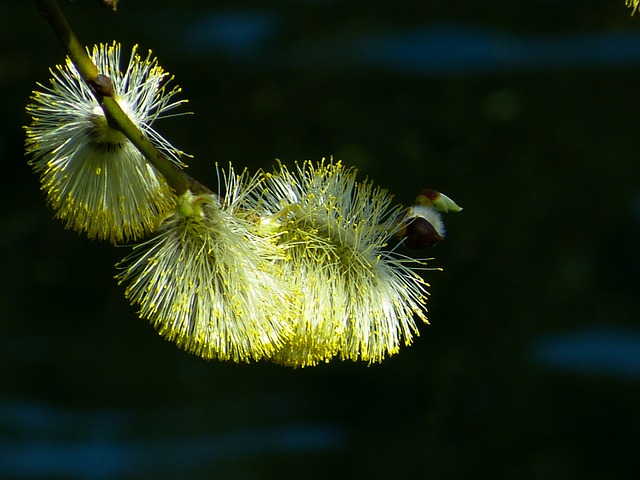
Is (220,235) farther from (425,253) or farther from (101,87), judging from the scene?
(425,253)

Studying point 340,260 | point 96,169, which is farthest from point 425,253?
point 96,169

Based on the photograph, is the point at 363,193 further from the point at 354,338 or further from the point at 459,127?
the point at 459,127

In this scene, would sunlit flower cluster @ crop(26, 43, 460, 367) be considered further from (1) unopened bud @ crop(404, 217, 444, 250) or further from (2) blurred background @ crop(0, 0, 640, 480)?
(2) blurred background @ crop(0, 0, 640, 480)

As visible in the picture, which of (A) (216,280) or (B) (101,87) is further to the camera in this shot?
(A) (216,280)

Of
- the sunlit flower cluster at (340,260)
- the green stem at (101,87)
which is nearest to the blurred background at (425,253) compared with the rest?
the sunlit flower cluster at (340,260)

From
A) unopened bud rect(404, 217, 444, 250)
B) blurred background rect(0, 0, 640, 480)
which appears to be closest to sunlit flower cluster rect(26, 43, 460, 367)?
unopened bud rect(404, 217, 444, 250)

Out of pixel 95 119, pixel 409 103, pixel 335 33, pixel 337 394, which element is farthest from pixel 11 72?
pixel 95 119
